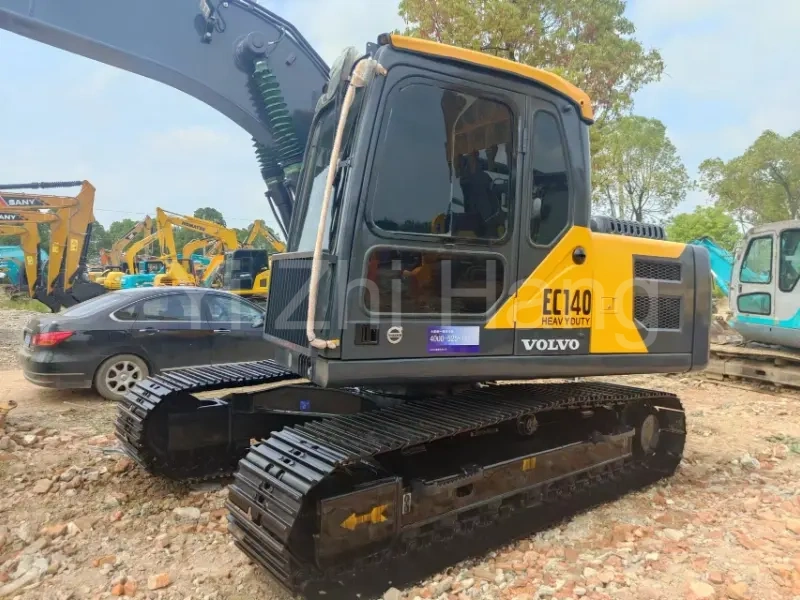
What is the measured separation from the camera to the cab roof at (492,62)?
3320mm

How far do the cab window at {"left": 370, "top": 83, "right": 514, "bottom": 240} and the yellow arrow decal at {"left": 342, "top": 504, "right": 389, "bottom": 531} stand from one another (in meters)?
1.42

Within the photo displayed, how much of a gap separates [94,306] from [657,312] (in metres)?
6.54

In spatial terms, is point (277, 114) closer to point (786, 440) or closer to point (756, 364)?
point (786, 440)

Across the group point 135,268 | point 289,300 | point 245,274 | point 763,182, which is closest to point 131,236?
point 135,268

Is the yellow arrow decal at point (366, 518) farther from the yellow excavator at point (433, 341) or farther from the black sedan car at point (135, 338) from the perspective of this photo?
the black sedan car at point (135, 338)

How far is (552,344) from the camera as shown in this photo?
3.78m

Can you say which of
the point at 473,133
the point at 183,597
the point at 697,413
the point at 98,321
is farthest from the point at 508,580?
the point at 98,321

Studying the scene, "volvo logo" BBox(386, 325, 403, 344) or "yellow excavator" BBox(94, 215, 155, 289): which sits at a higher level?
"yellow excavator" BBox(94, 215, 155, 289)

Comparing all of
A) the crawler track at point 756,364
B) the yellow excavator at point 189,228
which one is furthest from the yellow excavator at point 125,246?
the crawler track at point 756,364

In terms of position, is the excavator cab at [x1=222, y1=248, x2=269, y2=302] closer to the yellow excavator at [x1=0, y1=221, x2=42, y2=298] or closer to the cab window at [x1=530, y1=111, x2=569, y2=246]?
the yellow excavator at [x1=0, y1=221, x2=42, y2=298]

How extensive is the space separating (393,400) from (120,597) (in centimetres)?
197

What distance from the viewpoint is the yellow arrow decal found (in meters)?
3.14

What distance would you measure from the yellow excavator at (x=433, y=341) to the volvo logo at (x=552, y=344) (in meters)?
0.01

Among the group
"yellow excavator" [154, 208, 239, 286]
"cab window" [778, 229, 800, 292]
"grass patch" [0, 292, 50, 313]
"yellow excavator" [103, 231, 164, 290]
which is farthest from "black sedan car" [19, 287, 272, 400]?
"grass patch" [0, 292, 50, 313]
